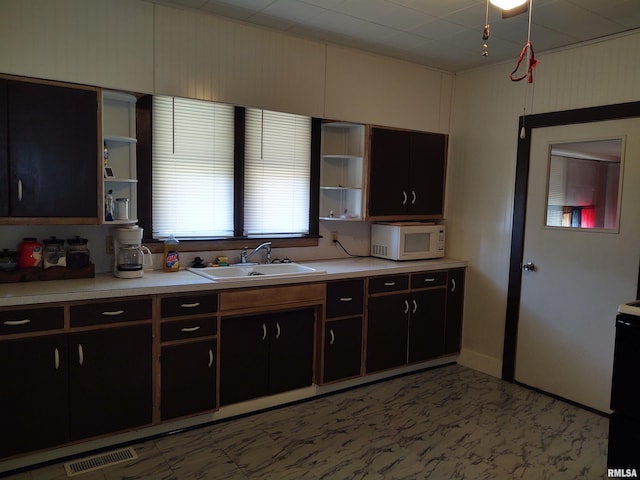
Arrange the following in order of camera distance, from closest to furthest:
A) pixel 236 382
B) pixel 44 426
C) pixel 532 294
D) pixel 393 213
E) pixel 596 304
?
pixel 44 426 → pixel 236 382 → pixel 596 304 → pixel 532 294 → pixel 393 213

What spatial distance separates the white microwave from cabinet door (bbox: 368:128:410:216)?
0.55ft

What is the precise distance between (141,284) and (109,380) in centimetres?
56

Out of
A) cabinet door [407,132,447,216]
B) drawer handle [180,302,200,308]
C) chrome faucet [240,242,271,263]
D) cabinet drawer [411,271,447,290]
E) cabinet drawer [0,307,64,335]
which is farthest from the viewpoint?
cabinet door [407,132,447,216]

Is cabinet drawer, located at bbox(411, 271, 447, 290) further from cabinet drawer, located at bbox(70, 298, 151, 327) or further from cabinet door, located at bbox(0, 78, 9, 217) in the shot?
cabinet door, located at bbox(0, 78, 9, 217)

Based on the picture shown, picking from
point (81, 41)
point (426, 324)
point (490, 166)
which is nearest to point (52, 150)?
point (81, 41)

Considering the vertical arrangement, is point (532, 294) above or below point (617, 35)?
below

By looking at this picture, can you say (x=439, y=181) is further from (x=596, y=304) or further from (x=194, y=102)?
(x=194, y=102)

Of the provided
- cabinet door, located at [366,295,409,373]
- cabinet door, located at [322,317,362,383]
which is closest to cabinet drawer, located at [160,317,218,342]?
cabinet door, located at [322,317,362,383]

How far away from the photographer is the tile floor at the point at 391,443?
8.63 feet

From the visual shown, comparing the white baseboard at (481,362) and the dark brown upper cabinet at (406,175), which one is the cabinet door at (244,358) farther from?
the white baseboard at (481,362)

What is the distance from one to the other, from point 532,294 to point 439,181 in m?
1.29

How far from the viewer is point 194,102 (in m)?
3.35

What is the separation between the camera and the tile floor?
2.63m

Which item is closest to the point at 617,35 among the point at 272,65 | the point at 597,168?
the point at 597,168
